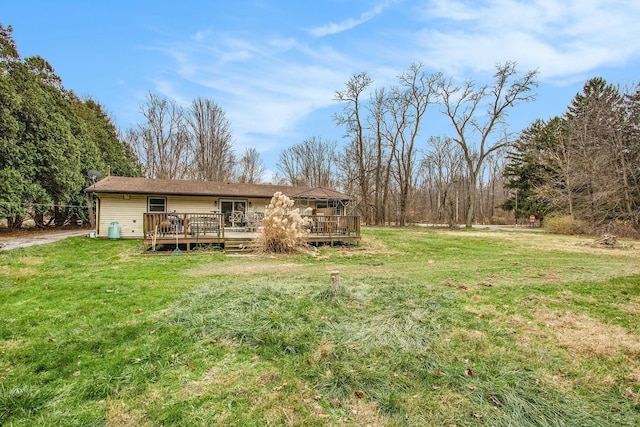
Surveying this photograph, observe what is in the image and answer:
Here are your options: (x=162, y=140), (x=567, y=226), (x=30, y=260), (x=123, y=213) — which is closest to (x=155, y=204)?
(x=123, y=213)

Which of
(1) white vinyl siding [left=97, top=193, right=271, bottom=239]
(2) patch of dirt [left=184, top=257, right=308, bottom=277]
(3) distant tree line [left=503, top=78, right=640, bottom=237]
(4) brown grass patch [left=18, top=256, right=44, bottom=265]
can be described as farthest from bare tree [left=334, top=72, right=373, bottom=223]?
(4) brown grass patch [left=18, top=256, right=44, bottom=265]

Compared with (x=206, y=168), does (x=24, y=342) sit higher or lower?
lower

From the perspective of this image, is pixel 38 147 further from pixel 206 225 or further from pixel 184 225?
pixel 206 225

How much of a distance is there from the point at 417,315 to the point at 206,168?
26.9m

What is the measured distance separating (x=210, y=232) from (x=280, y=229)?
3.26 metres

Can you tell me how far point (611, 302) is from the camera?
15.3ft

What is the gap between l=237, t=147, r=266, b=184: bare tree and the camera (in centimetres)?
3391

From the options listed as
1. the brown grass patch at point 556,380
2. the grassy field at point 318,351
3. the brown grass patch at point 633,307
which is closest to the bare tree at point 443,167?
the brown grass patch at point 633,307

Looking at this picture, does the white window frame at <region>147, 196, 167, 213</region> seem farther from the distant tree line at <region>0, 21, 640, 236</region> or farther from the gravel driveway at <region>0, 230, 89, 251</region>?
the distant tree line at <region>0, 21, 640, 236</region>

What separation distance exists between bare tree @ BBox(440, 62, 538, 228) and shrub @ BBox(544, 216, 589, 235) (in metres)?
5.48

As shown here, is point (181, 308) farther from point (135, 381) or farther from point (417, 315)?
point (417, 315)

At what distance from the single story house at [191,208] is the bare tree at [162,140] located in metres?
13.0

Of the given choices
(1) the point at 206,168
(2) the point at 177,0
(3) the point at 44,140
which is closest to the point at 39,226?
(3) the point at 44,140

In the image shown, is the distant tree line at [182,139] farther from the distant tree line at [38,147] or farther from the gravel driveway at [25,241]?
the gravel driveway at [25,241]
